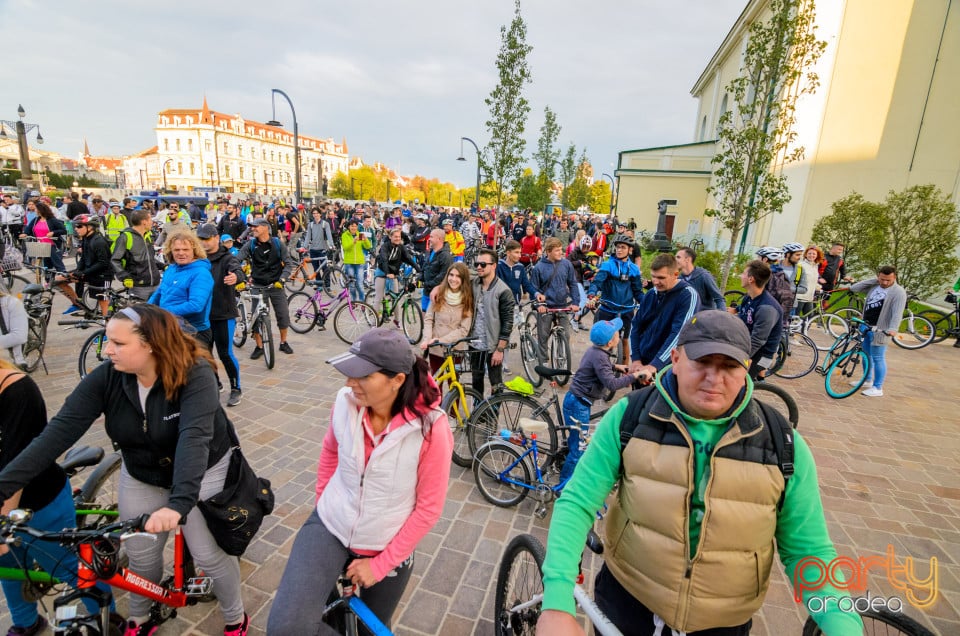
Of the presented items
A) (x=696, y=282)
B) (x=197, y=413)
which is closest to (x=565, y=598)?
(x=197, y=413)

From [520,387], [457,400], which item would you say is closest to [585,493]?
[520,387]

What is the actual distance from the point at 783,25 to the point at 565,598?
13038 millimetres

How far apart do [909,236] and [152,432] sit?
55.1ft

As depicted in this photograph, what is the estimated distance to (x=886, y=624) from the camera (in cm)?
171

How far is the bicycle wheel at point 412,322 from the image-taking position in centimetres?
831

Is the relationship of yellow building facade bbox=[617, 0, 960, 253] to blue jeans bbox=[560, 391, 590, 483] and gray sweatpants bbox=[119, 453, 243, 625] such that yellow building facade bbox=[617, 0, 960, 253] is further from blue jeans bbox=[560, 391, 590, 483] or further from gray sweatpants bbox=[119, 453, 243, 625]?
gray sweatpants bbox=[119, 453, 243, 625]

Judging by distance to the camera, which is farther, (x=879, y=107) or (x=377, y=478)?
(x=879, y=107)

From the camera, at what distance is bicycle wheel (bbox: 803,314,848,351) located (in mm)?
8969

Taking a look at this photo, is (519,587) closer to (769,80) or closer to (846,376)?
(846,376)

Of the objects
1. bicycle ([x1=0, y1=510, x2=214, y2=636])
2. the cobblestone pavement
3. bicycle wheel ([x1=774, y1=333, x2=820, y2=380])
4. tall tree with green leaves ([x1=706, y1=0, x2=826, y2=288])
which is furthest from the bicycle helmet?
bicycle ([x1=0, y1=510, x2=214, y2=636])

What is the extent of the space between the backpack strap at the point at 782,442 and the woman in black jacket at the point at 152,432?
2443 mm

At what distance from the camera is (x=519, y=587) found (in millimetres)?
2400

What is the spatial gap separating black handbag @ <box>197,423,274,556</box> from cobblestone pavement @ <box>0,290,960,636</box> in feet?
2.36

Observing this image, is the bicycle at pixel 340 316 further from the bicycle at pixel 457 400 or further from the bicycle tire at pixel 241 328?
the bicycle at pixel 457 400
